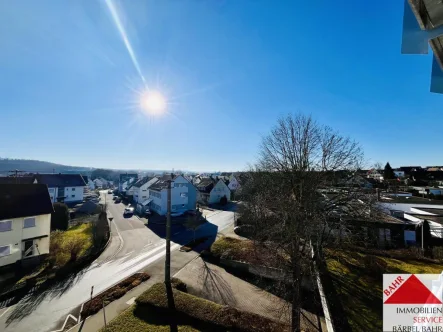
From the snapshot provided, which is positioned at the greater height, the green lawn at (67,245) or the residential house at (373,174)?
the residential house at (373,174)

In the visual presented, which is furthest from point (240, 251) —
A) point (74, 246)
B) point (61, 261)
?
point (61, 261)

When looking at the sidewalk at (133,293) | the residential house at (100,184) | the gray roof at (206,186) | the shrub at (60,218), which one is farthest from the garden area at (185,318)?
the residential house at (100,184)

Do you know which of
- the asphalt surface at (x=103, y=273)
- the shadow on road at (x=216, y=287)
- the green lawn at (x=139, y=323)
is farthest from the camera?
the shadow on road at (x=216, y=287)

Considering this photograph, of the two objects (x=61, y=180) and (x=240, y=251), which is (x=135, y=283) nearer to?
(x=240, y=251)

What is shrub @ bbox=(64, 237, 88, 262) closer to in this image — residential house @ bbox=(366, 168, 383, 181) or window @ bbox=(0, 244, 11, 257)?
window @ bbox=(0, 244, 11, 257)

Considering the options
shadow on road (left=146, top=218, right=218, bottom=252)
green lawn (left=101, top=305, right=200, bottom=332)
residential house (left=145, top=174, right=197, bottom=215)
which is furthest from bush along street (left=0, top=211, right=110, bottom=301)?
residential house (left=145, top=174, right=197, bottom=215)

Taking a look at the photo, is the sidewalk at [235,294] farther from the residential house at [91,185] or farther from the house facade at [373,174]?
the residential house at [91,185]
